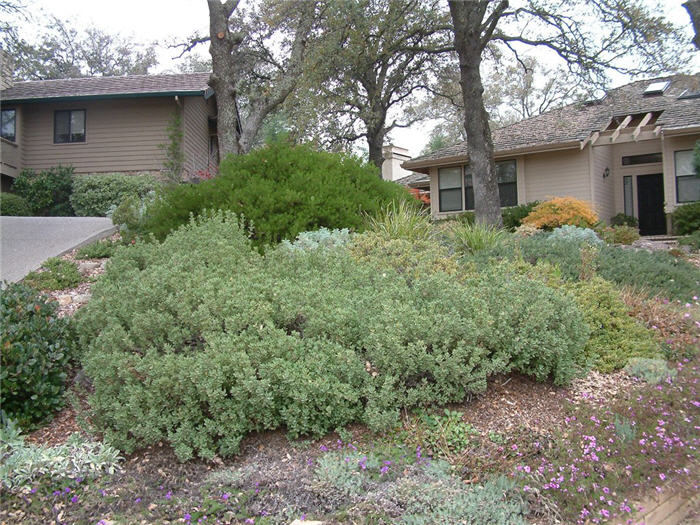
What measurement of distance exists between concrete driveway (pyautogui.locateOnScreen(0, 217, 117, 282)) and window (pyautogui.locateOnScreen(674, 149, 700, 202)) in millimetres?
14759

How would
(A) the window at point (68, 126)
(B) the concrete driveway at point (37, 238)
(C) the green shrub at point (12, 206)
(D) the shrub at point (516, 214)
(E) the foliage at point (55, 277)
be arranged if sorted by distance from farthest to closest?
(A) the window at point (68, 126)
(D) the shrub at point (516, 214)
(C) the green shrub at point (12, 206)
(B) the concrete driveway at point (37, 238)
(E) the foliage at point (55, 277)

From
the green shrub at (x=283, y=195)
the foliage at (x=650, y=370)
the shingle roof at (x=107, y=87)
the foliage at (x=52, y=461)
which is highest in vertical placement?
the shingle roof at (x=107, y=87)

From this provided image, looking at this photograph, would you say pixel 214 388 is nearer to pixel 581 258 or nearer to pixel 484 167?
pixel 581 258

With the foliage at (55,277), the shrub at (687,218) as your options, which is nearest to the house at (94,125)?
the foliage at (55,277)

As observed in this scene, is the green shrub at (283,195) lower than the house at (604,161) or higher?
lower

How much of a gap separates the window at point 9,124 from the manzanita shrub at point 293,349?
54.9ft

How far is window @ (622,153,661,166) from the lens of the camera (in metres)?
18.2

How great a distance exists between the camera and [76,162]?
60.8 ft

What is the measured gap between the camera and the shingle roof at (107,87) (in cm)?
1803

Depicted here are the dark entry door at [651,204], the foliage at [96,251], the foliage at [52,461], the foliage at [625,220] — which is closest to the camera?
the foliage at [52,461]

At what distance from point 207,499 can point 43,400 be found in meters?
1.81

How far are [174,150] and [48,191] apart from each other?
3.89 meters

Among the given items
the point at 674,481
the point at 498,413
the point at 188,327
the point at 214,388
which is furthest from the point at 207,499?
the point at 674,481

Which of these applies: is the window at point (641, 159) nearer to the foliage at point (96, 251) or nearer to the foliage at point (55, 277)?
the foliage at point (96, 251)
